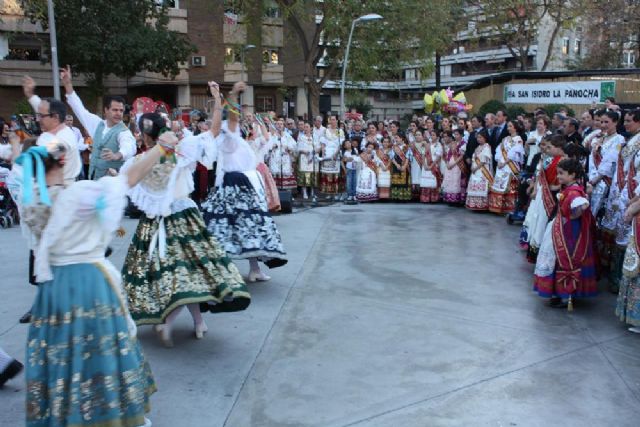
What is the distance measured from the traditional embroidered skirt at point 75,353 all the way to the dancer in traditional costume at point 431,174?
10.8 m

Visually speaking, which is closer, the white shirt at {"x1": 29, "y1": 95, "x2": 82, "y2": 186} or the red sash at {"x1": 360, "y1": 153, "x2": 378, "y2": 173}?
the white shirt at {"x1": 29, "y1": 95, "x2": 82, "y2": 186}

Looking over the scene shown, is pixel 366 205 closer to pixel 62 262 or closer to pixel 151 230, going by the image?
pixel 151 230

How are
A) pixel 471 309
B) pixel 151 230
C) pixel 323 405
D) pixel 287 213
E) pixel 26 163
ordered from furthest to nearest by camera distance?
pixel 287 213 → pixel 471 309 → pixel 151 230 → pixel 323 405 → pixel 26 163

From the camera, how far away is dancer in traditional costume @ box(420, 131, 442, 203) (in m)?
13.4

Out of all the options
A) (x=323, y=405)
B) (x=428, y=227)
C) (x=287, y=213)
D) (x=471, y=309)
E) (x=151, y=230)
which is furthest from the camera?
(x=287, y=213)

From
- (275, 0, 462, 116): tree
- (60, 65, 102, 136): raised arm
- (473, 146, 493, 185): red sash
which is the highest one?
(275, 0, 462, 116): tree

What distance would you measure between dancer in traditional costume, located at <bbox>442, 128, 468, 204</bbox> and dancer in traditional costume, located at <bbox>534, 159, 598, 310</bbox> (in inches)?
264

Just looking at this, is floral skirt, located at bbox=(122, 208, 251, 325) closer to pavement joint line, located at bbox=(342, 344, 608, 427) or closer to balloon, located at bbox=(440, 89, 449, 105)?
pavement joint line, located at bbox=(342, 344, 608, 427)

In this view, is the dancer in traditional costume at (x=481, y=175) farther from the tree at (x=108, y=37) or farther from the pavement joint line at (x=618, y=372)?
the tree at (x=108, y=37)

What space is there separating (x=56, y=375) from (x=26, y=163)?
1013 mm

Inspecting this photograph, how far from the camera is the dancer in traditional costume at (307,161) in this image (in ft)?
48.5

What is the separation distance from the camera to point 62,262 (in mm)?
3168

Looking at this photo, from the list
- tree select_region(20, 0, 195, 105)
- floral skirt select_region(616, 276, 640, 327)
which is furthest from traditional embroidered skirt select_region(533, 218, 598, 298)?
tree select_region(20, 0, 195, 105)

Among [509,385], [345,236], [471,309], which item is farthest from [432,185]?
[509,385]
